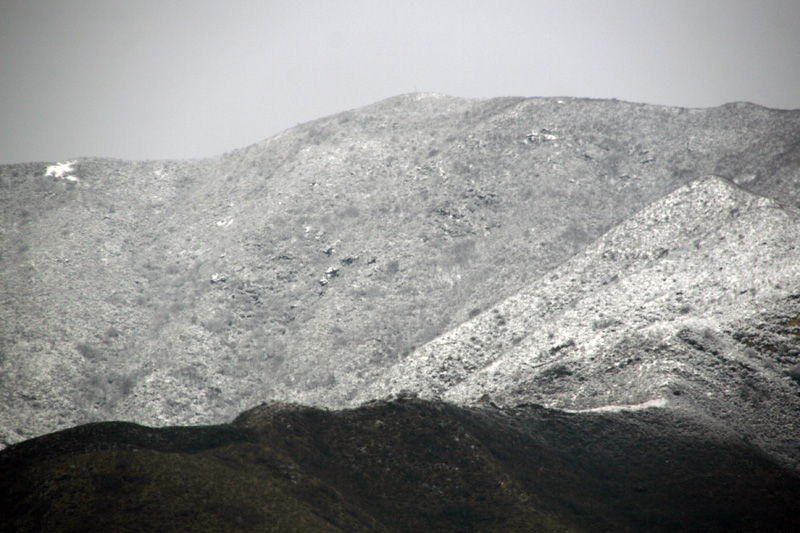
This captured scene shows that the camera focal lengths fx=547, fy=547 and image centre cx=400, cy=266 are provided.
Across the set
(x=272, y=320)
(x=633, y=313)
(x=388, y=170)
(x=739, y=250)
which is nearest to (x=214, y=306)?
(x=272, y=320)

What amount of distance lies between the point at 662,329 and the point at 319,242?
123 ft

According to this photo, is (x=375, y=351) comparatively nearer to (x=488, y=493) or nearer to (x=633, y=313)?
(x=633, y=313)

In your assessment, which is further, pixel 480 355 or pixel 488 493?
pixel 480 355

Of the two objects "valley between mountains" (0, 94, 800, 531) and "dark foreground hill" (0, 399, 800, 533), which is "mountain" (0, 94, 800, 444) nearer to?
"valley between mountains" (0, 94, 800, 531)

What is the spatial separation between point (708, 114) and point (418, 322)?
1632 inches

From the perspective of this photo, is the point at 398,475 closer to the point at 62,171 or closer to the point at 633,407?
the point at 633,407

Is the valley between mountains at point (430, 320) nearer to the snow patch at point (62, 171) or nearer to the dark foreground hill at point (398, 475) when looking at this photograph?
the dark foreground hill at point (398, 475)

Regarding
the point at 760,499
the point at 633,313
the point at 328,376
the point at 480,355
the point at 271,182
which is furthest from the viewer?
the point at 271,182

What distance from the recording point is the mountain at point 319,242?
149 feet

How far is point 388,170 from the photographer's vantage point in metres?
65.0

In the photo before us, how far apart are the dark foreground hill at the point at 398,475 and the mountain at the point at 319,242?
1110 cm

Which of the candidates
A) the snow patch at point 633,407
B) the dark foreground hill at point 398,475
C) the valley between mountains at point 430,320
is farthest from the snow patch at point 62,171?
the snow patch at point 633,407

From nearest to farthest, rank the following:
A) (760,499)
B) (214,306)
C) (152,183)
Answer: (760,499) < (214,306) < (152,183)

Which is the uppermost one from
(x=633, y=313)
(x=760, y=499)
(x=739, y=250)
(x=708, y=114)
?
(x=708, y=114)
